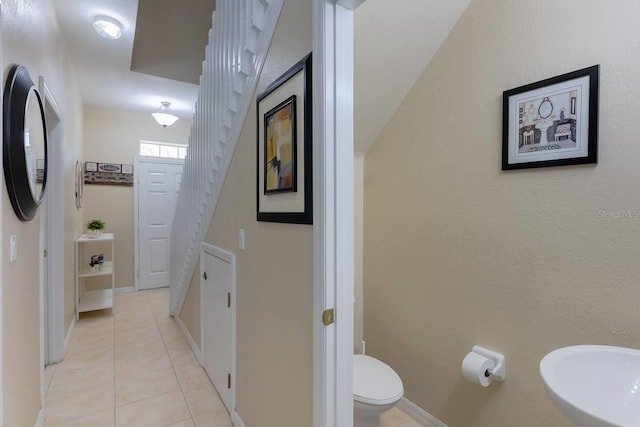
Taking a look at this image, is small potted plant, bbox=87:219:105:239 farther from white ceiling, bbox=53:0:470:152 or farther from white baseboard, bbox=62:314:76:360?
white ceiling, bbox=53:0:470:152

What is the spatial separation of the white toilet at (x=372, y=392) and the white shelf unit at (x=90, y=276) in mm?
3286

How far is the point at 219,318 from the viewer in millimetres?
2064

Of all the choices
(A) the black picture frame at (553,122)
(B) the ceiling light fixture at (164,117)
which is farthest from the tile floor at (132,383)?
(B) the ceiling light fixture at (164,117)

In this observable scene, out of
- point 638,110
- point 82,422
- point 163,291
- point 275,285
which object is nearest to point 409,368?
point 275,285

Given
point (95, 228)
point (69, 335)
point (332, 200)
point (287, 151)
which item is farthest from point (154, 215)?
point (332, 200)

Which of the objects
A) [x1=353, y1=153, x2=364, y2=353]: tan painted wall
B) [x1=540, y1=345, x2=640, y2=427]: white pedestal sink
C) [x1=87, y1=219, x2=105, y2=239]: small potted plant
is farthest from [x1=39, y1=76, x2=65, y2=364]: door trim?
[x1=540, y1=345, x2=640, y2=427]: white pedestal sink

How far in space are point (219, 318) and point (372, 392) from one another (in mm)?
1107

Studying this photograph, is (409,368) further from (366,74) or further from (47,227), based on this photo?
(47,227)

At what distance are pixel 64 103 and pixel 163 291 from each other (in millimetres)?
2925

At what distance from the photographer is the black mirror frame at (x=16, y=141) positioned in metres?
1.24

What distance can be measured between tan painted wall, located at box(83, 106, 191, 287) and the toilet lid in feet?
13.9

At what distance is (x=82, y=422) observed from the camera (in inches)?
72.0

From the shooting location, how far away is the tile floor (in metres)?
1.88

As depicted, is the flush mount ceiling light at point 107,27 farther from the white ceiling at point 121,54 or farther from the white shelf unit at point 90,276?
the white shelf unit at point 90,276
